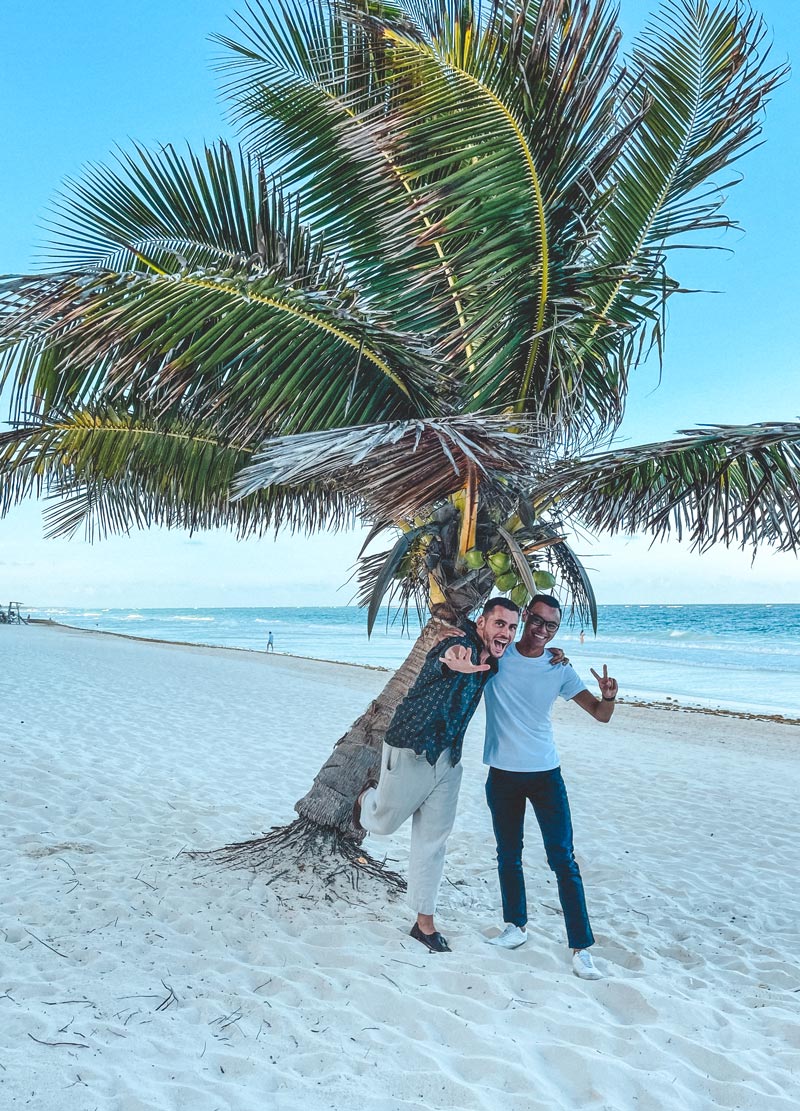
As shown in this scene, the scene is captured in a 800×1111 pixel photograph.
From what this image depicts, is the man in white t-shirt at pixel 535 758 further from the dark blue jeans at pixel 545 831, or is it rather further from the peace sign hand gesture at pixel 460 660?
the peace sign hand gesture at pixel 460 660

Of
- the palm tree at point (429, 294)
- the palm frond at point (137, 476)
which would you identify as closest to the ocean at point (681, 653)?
the palm frond at point (137, 476)

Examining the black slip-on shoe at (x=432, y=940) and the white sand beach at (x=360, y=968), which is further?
the black slip-on shoe at (x=432, y=940)

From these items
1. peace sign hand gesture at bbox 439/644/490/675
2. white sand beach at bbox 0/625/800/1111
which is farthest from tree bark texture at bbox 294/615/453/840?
peace sign hand gesture at bbox 439/644/490/675

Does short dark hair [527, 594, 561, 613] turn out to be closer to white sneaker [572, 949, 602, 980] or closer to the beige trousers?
the beige trousers

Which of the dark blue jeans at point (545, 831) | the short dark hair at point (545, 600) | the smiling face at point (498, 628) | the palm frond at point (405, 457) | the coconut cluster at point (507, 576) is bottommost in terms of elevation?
the dark blue jeans at point (545, 831)

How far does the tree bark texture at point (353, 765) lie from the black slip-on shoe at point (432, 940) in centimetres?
84

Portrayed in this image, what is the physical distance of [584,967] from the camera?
3479 mm

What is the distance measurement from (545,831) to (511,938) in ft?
2.01

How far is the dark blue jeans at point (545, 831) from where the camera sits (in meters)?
3.48

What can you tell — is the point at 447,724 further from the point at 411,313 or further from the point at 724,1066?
→ the point at 411,313

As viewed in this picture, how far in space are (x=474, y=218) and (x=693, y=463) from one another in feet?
→ 5.09

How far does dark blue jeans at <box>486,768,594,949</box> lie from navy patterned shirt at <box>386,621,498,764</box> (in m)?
0.39

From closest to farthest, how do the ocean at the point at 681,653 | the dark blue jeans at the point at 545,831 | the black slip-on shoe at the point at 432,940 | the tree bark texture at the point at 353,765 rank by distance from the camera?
the dark blue jeans at the point at 545,831, the black slip-on shoe at the point at 432,940, the tree bark texture at the point at 353,765, the ocean at the point at 681,653

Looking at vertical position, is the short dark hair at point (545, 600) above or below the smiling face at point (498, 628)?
above
